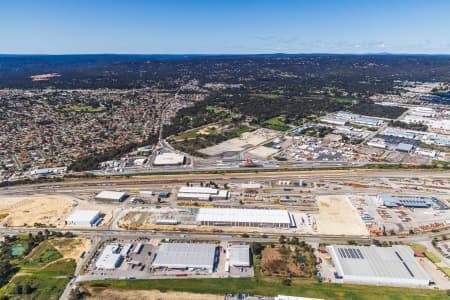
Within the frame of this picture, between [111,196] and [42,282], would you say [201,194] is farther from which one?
[42,282]

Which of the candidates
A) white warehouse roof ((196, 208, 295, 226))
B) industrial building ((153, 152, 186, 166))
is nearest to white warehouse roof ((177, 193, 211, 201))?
white warehouse roof ((196, 208, 295, 226))

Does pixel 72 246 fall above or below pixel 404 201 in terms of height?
below

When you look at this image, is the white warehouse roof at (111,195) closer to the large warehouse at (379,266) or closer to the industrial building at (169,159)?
the industrial building at (169,159)

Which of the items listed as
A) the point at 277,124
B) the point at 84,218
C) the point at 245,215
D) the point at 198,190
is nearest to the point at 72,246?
the point at 84,218

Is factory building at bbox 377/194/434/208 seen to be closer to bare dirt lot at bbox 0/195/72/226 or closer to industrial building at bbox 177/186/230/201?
industrial building at bbox 177/186/230/201

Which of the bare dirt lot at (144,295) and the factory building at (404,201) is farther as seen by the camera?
the factory building at (404,201)

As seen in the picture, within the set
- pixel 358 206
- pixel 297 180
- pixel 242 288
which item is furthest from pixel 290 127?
pixel 242 288

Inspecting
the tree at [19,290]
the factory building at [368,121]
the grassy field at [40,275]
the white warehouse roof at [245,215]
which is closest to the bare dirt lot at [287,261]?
the white warehouse roof at [245,215]
